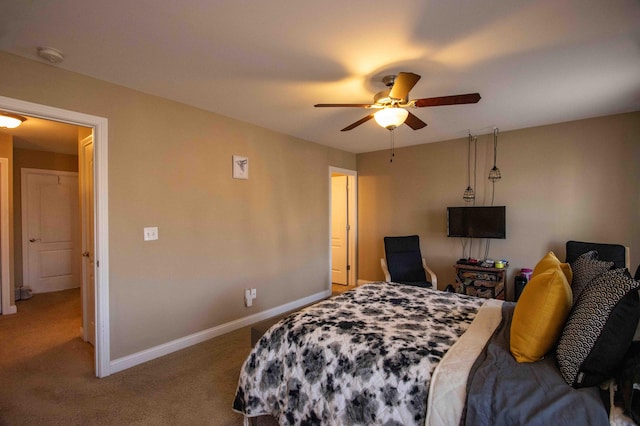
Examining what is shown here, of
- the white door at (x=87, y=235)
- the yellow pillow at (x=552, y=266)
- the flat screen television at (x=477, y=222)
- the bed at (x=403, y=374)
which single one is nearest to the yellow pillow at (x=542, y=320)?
the bed at (x=403, y=374)

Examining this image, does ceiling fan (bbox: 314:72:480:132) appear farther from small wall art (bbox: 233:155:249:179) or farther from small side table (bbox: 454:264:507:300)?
small side table (bbox: 454:264:507:300)

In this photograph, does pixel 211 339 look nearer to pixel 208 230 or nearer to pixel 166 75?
pixel 208 230

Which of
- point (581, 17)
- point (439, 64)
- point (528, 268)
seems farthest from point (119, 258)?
point (528, 268)

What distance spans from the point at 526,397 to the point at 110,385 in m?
2.80

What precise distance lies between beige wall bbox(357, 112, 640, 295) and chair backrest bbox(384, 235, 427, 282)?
53 centimetres

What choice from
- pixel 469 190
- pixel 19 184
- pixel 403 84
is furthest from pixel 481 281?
pixel 19 184

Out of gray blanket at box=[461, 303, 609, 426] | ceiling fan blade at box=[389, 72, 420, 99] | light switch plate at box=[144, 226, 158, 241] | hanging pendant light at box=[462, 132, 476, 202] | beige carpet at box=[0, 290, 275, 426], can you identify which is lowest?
beige carpet at box=[0, 290, 275, 426]

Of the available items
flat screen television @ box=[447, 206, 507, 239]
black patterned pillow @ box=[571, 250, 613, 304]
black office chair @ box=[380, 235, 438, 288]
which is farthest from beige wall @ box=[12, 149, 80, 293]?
black patterned pillow @ box=[571, 250, 613, 304]

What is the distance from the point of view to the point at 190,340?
3152 millimetres

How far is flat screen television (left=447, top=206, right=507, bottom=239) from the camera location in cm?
396

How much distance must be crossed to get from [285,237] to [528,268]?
10.4ft

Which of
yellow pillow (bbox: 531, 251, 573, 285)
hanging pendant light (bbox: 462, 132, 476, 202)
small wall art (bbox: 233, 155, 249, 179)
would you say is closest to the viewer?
yellow pillow (bbox: 531, 251, 573, 285)

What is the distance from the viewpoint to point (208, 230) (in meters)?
3.33

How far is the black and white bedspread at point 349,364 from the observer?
143 centimetres
